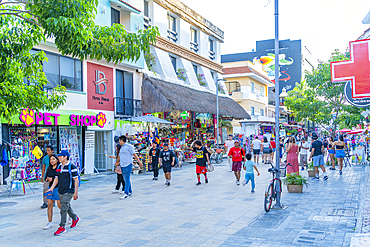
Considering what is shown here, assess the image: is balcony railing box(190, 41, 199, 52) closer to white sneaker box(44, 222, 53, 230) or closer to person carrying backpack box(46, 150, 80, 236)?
person carrying backpack box(46, 150, 80, 236)

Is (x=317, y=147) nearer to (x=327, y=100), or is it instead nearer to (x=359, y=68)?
(x=359, y=68)

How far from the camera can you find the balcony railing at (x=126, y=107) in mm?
18464

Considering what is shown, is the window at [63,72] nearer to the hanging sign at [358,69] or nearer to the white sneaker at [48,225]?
the white sneaker at [48,225]

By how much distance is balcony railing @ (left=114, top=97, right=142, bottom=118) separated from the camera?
18.5 metres

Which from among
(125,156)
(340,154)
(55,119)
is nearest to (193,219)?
(125,156)

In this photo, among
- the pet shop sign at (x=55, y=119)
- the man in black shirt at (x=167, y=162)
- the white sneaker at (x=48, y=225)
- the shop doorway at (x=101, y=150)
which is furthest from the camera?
the shop doorway at (x=101, y=150)

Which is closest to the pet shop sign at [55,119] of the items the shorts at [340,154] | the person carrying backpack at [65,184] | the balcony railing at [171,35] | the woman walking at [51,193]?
the woman walking at [51,193]

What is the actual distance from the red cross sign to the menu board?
40.2ft

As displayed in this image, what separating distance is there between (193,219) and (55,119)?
341 inches

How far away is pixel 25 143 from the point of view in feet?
44.6

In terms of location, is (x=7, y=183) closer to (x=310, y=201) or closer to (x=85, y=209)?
(x=85, y=209)

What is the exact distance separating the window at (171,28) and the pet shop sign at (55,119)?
32.1 ft

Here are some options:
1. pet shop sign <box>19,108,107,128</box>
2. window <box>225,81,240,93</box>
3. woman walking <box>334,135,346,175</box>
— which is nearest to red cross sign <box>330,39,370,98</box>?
pet shop sign <box>19,108,107,128</box>

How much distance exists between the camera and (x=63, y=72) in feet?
51.1
